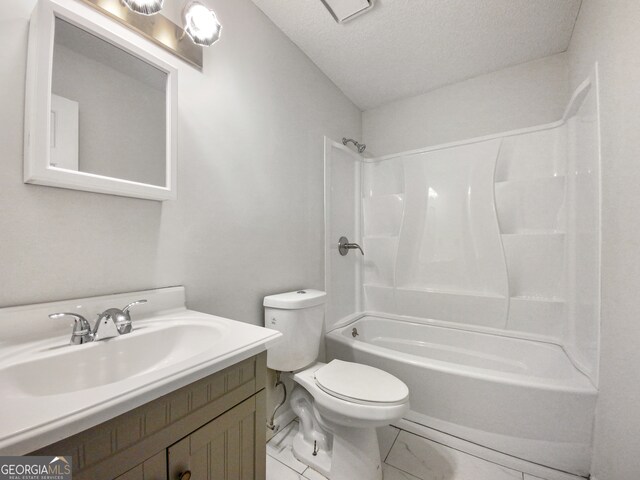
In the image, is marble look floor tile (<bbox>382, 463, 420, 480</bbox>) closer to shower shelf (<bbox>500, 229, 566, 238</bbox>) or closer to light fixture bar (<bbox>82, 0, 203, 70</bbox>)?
shower shelf (<bbox>500, 229, 566, 238</bbox>)

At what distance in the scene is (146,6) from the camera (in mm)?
955

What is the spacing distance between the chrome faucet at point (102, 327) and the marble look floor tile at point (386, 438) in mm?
1387

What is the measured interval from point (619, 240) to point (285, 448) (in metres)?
1.80

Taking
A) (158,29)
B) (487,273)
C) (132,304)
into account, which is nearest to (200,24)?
(158,29)

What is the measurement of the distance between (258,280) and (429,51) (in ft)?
6.12

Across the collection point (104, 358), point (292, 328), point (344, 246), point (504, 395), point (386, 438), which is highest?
point (344, 246)

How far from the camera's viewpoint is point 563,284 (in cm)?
176

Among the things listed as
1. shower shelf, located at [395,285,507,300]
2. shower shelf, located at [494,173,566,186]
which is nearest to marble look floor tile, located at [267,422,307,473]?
shower shelf, located at [395,285,507,300]

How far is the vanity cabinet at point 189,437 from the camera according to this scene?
18.8 inches

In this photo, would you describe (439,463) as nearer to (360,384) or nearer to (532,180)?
(360,384)

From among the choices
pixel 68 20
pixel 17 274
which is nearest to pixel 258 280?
pixel 17 274

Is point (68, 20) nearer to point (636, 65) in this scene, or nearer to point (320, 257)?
point (320, 257)

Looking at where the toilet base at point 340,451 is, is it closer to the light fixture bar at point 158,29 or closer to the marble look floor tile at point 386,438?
the marble look floor tile at point 386,438

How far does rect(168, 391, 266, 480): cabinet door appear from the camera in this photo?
23.9 inches
